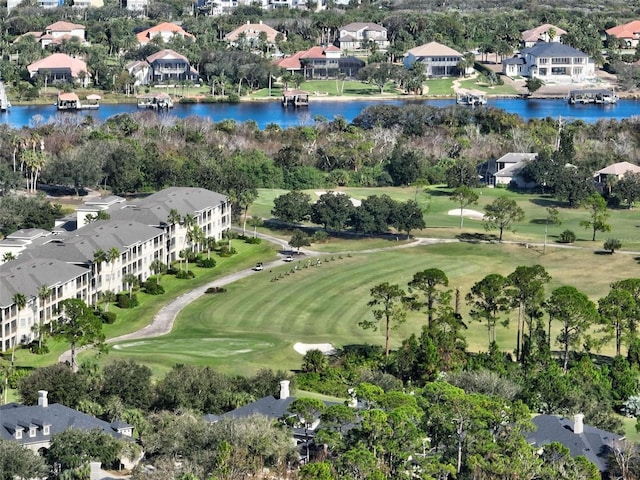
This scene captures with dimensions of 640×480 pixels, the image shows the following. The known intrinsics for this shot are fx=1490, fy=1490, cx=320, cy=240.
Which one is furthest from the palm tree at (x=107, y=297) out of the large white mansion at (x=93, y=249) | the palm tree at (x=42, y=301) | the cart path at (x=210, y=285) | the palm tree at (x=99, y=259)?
the palm tree at (x=42, y=301)

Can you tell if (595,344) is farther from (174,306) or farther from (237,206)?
(237,206)

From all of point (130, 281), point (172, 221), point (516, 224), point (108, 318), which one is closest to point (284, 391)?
point (108, 318)

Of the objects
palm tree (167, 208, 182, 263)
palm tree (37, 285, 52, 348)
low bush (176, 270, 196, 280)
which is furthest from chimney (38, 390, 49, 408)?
palm tree (167, 208, 182, 263)

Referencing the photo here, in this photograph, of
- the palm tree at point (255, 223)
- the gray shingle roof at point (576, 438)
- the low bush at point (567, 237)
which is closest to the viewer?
the gray shingle roof at point (576, 438)

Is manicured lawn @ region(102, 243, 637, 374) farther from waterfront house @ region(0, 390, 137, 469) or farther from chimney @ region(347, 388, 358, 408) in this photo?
chimney @ region(347, 388, 358, 408)

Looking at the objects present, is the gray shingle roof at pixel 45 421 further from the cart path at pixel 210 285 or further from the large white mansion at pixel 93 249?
the large white mansion at pixel 93 249

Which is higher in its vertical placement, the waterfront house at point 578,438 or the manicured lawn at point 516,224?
the waterfront house at point 578,438
